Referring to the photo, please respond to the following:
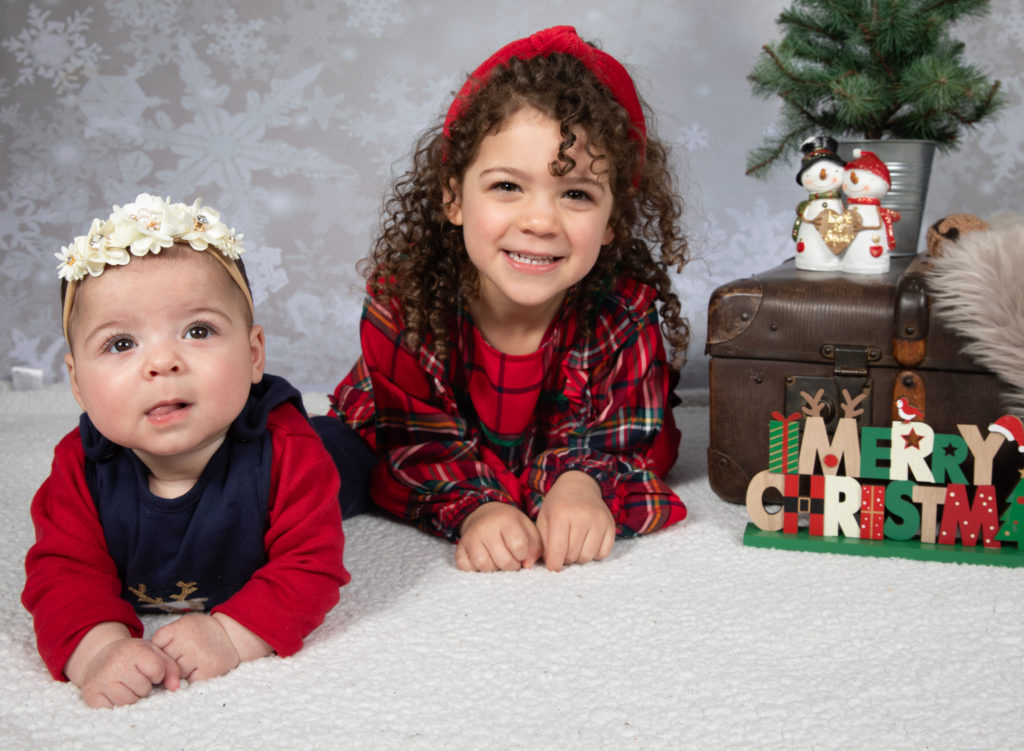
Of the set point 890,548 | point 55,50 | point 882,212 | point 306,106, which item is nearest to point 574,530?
point 890,548

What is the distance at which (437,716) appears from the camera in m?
0.84

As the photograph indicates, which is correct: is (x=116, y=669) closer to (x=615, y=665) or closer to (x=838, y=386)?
(x=615, y=665)

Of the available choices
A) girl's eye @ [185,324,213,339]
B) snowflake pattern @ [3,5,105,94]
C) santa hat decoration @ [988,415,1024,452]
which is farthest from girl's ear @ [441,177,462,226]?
snowflake pattern @ [3,5,105,94]

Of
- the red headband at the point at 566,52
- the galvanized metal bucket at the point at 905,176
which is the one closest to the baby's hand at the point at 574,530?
the red headband at the point at 566,52

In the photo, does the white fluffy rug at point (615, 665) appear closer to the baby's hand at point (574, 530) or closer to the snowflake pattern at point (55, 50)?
the baby's hand at point (574, 530)

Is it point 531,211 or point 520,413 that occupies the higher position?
point 531,211

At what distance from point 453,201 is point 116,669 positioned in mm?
728

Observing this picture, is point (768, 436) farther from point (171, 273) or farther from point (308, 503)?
point (171, 273)

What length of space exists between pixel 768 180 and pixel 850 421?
42.1 inches

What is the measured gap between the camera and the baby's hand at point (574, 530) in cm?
116

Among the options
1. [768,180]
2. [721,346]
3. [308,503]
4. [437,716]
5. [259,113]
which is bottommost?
[437,716]

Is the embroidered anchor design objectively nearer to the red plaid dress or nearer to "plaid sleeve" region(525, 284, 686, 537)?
the red plaid dress

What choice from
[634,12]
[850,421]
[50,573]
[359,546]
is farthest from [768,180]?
[50,573]

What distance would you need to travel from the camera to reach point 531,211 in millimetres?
1185
